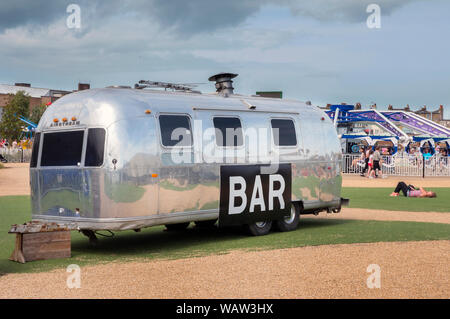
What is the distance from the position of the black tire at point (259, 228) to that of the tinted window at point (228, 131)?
1.77m

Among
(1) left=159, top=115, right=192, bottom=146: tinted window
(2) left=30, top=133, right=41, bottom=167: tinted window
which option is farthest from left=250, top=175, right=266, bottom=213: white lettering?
(2) left=30, top=133, right=41, bottom=167: tinted window

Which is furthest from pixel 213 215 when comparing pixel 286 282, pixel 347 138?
pixel 347 138

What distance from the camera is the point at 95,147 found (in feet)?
36.3

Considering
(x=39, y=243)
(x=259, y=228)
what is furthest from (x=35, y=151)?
(x=259, y=228)

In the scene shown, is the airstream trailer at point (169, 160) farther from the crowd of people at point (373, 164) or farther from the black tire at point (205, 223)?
the crowd of people at point (373, 164)

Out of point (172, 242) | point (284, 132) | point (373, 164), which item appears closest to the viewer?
point (172, 242)

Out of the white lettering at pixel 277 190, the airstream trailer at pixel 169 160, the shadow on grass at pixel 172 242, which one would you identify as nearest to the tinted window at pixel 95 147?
the airstream trailer at pixel 169 160

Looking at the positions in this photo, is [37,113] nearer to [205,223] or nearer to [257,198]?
[205,223]

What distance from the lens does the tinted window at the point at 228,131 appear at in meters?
12.7

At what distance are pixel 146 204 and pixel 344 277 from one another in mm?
3882

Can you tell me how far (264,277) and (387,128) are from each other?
142 feet

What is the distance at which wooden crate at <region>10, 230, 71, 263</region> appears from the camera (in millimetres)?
10531
